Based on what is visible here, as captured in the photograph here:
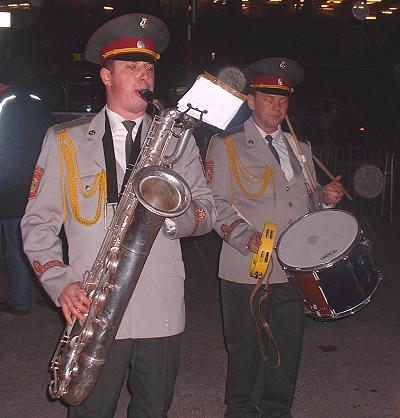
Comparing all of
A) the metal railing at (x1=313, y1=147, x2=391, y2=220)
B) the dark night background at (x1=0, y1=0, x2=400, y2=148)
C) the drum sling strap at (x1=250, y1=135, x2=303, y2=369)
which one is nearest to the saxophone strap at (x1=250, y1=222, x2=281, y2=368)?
the drum sling strap at (x1=250, y1=135, x2=303, y2=369)

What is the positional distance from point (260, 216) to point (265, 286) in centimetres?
40

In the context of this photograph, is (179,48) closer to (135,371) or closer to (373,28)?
(373,28)

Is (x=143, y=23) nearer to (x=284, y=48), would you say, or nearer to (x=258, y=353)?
(x=258, y=353)

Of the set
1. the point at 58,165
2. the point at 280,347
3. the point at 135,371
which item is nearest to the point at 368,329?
the point at 280,347

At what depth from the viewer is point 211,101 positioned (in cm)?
274

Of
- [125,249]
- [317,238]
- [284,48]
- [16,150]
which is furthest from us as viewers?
[284,48]

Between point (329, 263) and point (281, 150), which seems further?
point (281, 150)

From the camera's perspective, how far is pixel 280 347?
12.4ft

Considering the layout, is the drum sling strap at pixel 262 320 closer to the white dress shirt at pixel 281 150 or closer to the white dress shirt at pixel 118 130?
the white dress shirt at pixel 281 150

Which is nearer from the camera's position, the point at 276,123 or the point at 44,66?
the point at 276,123

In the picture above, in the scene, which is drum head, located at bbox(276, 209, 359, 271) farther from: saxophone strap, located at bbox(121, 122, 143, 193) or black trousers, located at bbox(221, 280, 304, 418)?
saxophone strap, located at bbox(121, 122, 143, 193)

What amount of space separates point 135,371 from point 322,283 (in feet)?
3.64

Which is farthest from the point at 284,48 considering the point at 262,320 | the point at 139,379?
the point at 139,379

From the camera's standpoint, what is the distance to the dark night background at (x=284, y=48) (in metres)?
24.1
